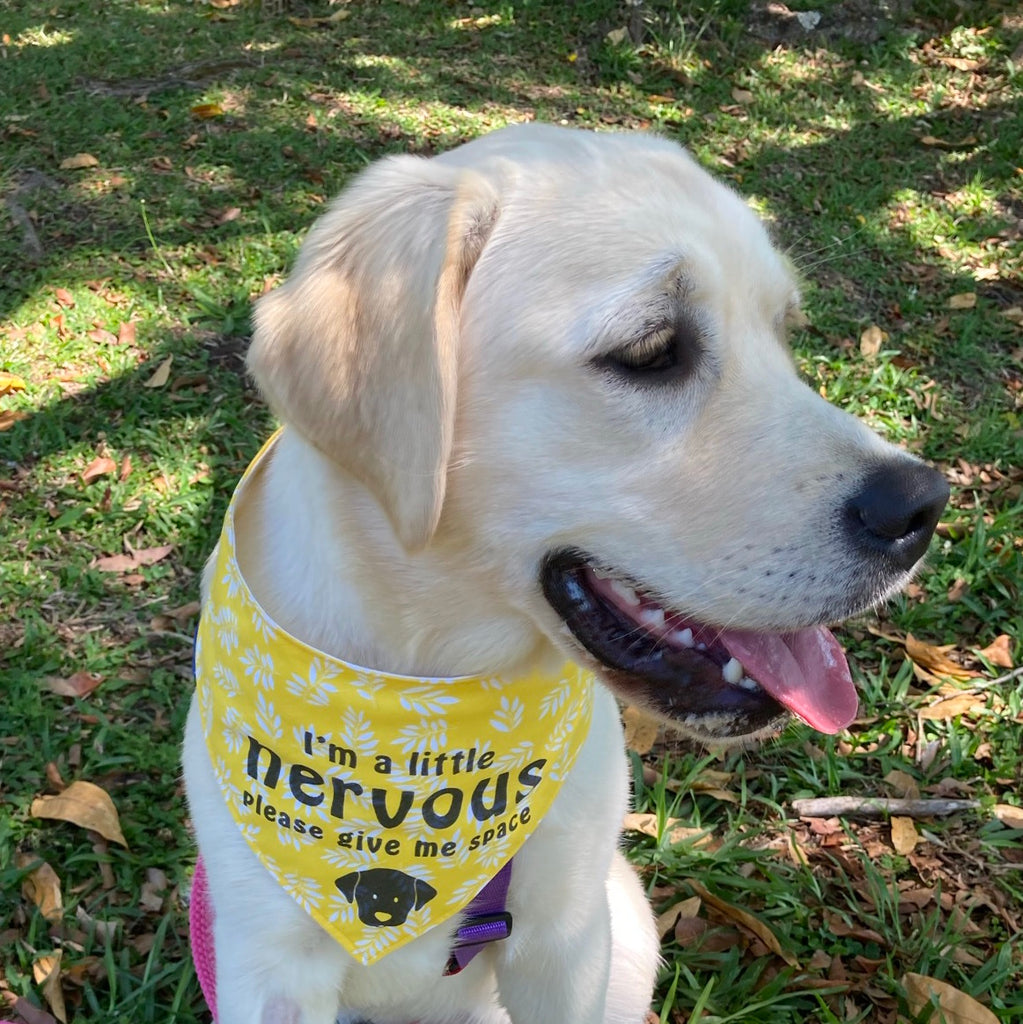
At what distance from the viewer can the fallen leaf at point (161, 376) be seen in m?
4.42

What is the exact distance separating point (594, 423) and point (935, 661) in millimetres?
2378

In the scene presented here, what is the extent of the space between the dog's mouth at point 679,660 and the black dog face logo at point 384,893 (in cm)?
70

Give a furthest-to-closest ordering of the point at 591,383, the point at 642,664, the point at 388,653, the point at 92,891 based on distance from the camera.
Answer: the point at 92,891, the point at 388,653, the point at 642,664, the point at 591,383

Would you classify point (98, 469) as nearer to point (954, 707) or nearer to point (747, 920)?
point (747, 920)

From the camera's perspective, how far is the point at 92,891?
2.86m

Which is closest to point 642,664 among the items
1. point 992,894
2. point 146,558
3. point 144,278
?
point 992,894

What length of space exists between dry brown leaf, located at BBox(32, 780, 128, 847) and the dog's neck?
1.30m

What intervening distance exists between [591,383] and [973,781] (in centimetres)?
232

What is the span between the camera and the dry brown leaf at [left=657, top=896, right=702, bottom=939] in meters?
2.85

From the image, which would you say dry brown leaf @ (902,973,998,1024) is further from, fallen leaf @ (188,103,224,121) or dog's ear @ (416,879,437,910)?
fallen leaf @ (188,103,224,121)

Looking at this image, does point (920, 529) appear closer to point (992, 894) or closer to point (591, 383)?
point (591, 383)

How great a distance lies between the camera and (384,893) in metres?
2.13

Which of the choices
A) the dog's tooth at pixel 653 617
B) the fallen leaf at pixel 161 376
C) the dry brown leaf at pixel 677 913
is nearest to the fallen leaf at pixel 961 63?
the fallen leaf at pixel 161 376

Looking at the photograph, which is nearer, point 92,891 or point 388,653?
point 388,653
